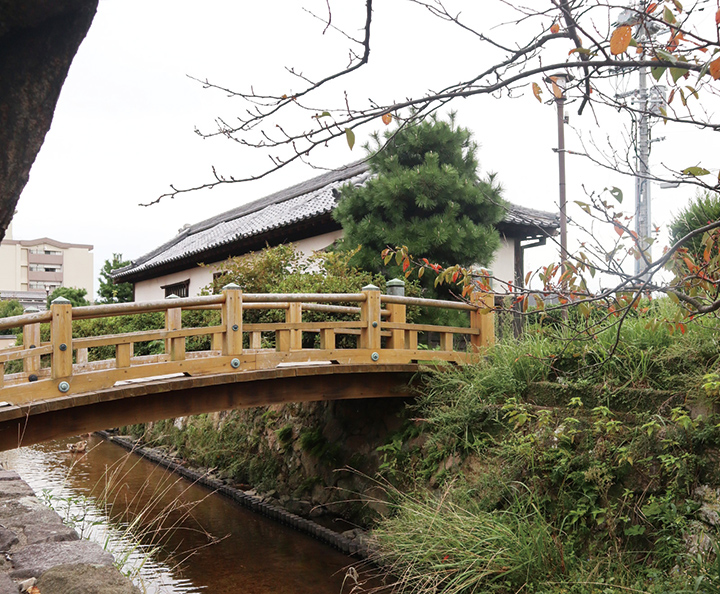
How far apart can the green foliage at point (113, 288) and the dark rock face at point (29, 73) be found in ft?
72.5

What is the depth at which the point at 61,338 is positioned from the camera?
598 cm

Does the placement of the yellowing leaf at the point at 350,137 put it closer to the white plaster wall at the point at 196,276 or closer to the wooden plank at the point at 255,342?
the wooden plank at the point at 255,342

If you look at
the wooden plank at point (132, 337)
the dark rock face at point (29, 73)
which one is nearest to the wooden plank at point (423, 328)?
the wooden plank at point (132, 337)

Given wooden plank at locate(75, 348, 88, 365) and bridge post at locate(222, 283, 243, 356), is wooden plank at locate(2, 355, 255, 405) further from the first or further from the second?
wooden plank at locate(75, 348, 88, 365)

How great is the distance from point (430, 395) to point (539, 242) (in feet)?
23.6

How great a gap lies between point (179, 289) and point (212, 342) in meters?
11.4

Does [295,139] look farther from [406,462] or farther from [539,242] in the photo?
[539,242]

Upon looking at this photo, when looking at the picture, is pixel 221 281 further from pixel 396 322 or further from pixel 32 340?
pixel 32 340

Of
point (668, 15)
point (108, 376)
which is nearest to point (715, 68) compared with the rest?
point (668, 15)

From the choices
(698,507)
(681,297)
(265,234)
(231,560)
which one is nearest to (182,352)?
(231,560)

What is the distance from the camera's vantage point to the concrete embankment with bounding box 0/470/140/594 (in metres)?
3.75

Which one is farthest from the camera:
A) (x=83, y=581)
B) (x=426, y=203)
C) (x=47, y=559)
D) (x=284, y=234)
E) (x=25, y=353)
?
(x=284, y=234)

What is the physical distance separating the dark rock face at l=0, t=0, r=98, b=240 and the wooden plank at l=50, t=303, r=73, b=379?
4.12 meters

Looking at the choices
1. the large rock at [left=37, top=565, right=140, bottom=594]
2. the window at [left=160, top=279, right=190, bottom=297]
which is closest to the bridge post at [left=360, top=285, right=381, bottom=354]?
the large rock at [left=37, top=565, right=140, bottom=594]
